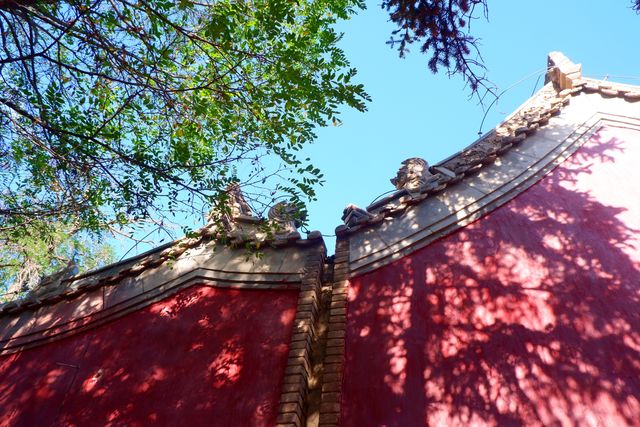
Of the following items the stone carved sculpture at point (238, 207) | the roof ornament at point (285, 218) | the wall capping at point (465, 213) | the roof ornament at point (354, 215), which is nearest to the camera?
the wall capping at point (465, 213)

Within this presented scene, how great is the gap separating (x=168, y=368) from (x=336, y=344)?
6.19ft

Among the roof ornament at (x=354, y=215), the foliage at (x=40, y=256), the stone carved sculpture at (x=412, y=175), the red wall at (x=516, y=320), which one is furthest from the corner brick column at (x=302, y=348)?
the foliage at (x=40, y=256)

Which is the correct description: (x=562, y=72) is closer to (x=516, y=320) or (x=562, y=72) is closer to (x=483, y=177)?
(x=483, y=177)

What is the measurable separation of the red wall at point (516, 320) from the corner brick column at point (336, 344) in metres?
0.09

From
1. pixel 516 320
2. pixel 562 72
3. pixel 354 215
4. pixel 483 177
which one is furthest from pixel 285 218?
pixel 562 72

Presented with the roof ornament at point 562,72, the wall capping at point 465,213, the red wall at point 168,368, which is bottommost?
the red wall at point 168,368

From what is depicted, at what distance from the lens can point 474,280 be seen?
4840 mm

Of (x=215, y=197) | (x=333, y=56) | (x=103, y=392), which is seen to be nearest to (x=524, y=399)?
(x=215, y=197)

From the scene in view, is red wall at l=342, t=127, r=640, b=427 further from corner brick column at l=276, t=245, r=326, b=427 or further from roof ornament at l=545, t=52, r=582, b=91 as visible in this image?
roof ornament at l=545, t=52, r=582, b=91

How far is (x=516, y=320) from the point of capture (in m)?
4.36

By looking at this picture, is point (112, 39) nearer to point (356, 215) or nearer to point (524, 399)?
point (356, 215)

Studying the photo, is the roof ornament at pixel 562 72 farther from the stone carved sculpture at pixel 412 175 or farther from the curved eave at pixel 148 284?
the curved eave at pixel 148 284

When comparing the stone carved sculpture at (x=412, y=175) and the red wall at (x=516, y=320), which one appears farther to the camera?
the stone carved sculpture at (x=412, y=175)

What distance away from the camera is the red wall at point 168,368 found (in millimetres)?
4336
